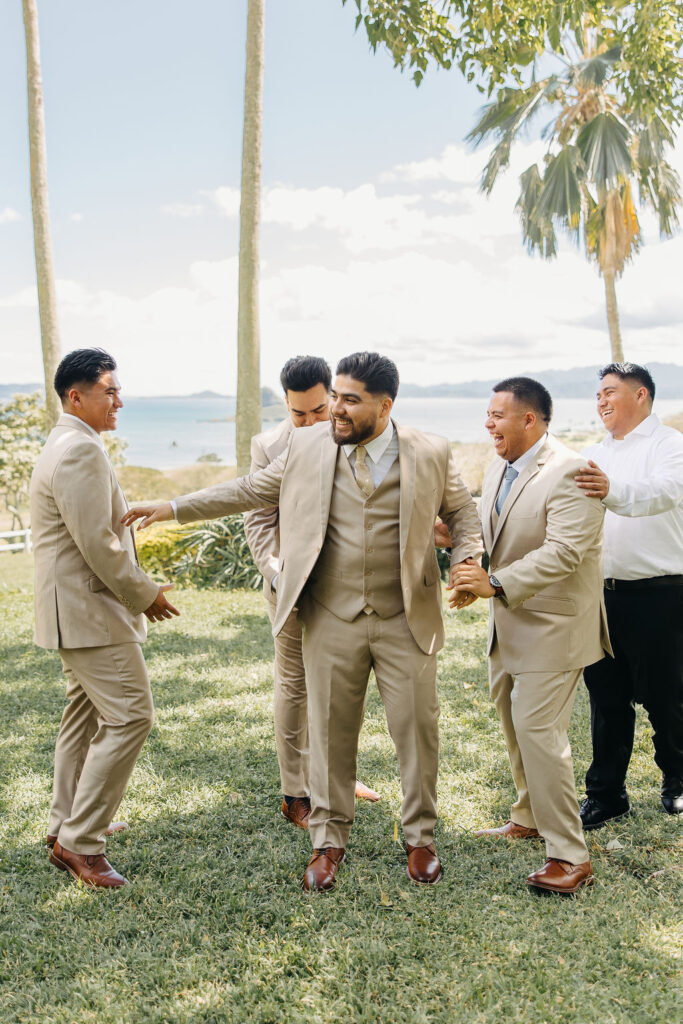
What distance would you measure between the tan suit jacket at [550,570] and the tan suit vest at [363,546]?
50 cm

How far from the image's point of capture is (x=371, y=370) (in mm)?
3738

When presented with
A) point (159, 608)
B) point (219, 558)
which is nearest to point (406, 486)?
point (159, 608)

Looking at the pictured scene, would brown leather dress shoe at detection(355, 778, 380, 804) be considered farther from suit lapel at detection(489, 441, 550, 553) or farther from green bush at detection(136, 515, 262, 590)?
green bush at detection(136, 515, 262, 590)

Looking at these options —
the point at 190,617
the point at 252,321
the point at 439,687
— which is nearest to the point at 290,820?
the point at 439,687

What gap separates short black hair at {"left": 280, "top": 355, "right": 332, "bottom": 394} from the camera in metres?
4.54

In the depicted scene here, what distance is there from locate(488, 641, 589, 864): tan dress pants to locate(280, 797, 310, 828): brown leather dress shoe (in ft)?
4.36

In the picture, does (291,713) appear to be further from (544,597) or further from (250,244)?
(250,244)

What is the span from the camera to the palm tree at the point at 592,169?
45.2ft

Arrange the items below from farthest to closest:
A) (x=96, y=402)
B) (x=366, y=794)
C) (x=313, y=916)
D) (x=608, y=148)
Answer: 1. (x=608, y=148)
2. (x=366, y=794)
3. (x=96, y=402)
4. (x=313, y=916)

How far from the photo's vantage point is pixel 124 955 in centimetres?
341

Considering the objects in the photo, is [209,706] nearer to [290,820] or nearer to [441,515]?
[290,820]

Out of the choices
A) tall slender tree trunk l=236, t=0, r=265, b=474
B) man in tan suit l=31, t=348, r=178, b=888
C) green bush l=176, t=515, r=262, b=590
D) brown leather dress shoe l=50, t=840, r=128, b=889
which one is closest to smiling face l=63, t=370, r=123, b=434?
man in tan suit l=31, t=348, r=178, b=888

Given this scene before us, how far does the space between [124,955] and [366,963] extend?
0.99 meters

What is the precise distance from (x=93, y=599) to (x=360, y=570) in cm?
A: 126
